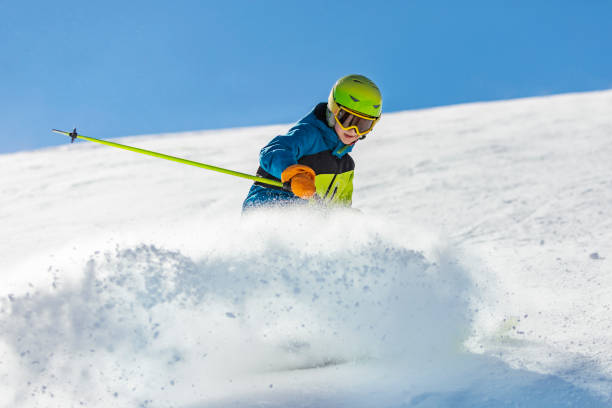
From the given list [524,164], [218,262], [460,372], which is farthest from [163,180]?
[460,372]

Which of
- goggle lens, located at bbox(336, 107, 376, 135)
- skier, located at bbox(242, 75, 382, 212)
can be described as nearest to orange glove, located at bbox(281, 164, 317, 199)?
→ skier, located at bbox(242, 75, 382, 212)

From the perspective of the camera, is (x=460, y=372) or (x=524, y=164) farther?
(x=524, y=164)

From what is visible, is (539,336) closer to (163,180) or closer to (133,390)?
Answer: (133,390)

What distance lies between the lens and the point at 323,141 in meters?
3.62

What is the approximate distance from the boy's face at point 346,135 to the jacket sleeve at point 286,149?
146mm

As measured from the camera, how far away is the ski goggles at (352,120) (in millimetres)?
3471

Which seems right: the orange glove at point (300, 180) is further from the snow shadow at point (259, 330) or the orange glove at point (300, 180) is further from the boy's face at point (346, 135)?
the boy's face at point (346, 135)

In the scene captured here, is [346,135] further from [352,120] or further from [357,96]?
[357,96]

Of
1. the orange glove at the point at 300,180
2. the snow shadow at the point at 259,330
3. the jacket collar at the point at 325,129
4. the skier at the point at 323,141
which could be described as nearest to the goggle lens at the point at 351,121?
the skier at the point at 323,141

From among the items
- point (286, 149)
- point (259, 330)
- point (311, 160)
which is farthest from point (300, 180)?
point (259, 330)

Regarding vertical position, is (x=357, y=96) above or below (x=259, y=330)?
above

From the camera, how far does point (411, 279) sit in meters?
2.96

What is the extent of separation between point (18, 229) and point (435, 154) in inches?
254

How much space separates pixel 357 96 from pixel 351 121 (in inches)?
6.1
